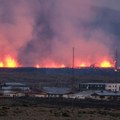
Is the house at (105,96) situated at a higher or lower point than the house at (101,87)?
lower

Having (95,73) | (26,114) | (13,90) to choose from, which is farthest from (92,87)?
(95,73)

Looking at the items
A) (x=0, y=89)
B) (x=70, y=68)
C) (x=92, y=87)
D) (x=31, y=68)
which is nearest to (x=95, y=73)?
(x=70, y=68)

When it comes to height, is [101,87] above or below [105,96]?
above

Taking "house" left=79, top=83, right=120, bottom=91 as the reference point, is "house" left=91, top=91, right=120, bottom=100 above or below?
below

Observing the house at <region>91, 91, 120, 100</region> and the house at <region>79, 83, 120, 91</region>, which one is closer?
the house at <region>91, 91, 120, 100</region>

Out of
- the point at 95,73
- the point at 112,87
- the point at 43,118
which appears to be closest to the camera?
the point at 43,118

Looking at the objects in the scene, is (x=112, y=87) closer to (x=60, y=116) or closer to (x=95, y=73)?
(x=60, y=116)

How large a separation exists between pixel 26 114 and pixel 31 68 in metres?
147

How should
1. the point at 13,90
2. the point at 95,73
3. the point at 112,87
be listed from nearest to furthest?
the point at 13,90 < the point at 112,87 < the point at 95,73

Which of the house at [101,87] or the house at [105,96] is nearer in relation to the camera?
the house at [105,96]

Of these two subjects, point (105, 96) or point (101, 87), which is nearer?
point (105, 96)

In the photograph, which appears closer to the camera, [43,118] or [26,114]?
[43,118]

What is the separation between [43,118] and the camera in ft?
108

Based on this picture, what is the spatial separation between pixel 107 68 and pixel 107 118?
6029 inches
